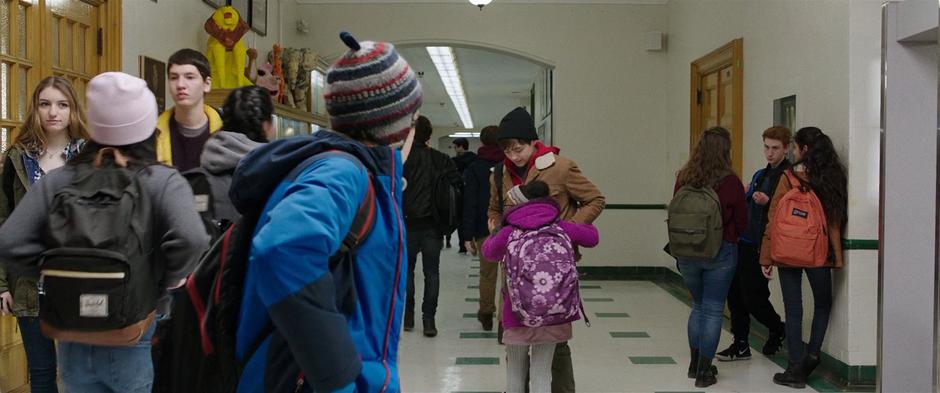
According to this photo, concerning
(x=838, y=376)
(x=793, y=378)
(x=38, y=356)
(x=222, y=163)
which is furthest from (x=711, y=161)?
(x=38, y=356)

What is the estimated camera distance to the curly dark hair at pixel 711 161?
4750 mm

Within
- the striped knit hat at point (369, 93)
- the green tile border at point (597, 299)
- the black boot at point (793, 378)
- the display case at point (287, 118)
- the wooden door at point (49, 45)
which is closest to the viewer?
the striped knit hat at point (369, 93)

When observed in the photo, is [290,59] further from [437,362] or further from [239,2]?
[437,362]

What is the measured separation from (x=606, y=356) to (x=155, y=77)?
11.4 ft

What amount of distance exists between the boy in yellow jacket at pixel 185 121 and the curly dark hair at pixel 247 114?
42 centimetres

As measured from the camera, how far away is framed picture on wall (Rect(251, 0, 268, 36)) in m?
7.92

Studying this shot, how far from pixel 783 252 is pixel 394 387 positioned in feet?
12.1

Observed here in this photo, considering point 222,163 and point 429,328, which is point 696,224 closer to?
point 429,328

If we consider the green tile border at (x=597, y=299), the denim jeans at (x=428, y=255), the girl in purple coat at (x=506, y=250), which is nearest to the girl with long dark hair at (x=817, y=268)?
the girl in purple coat at (x=506, y=250)

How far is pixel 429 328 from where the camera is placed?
251 inches

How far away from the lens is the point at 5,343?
4.18 meters

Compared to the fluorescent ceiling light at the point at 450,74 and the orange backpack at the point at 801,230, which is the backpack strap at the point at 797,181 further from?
the fluorescent ceiling light at the point at 450,74

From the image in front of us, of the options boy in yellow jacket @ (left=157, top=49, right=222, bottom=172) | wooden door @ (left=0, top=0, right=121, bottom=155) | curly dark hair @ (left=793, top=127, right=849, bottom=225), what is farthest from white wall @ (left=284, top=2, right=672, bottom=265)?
boy in yellow jacket @ (left=157, top=49, right=222, bottom=172)

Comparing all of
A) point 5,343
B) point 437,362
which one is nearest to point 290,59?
point 437,362
